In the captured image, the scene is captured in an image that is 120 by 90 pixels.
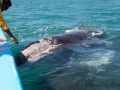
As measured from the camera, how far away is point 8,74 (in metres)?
5.14

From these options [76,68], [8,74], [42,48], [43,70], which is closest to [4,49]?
[8,74]

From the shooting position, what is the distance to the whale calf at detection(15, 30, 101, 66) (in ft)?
35.4

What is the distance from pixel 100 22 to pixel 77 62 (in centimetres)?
1029

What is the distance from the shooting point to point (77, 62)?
10680 mm

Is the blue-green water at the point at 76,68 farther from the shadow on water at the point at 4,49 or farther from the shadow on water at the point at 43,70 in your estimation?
the shadow on water at the point at 4,49

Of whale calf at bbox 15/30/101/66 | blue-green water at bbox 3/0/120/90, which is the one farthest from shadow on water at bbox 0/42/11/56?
whale calf at bbox 15/30/101/66

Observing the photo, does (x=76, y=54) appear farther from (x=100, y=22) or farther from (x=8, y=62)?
(x=100, y=22)

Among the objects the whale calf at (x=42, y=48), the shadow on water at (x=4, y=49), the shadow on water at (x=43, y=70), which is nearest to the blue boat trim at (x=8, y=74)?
the shadow on water at (x=4, y=49)

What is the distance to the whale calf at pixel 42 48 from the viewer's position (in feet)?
35.4

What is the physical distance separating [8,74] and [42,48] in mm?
6384

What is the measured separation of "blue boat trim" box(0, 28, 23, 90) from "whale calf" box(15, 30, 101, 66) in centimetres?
444

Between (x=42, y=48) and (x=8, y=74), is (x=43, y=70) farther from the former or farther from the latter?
(x=8, y=74)

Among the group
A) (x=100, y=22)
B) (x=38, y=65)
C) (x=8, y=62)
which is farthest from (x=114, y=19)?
(x=8, y=62)

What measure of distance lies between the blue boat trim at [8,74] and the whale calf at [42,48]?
444cm
